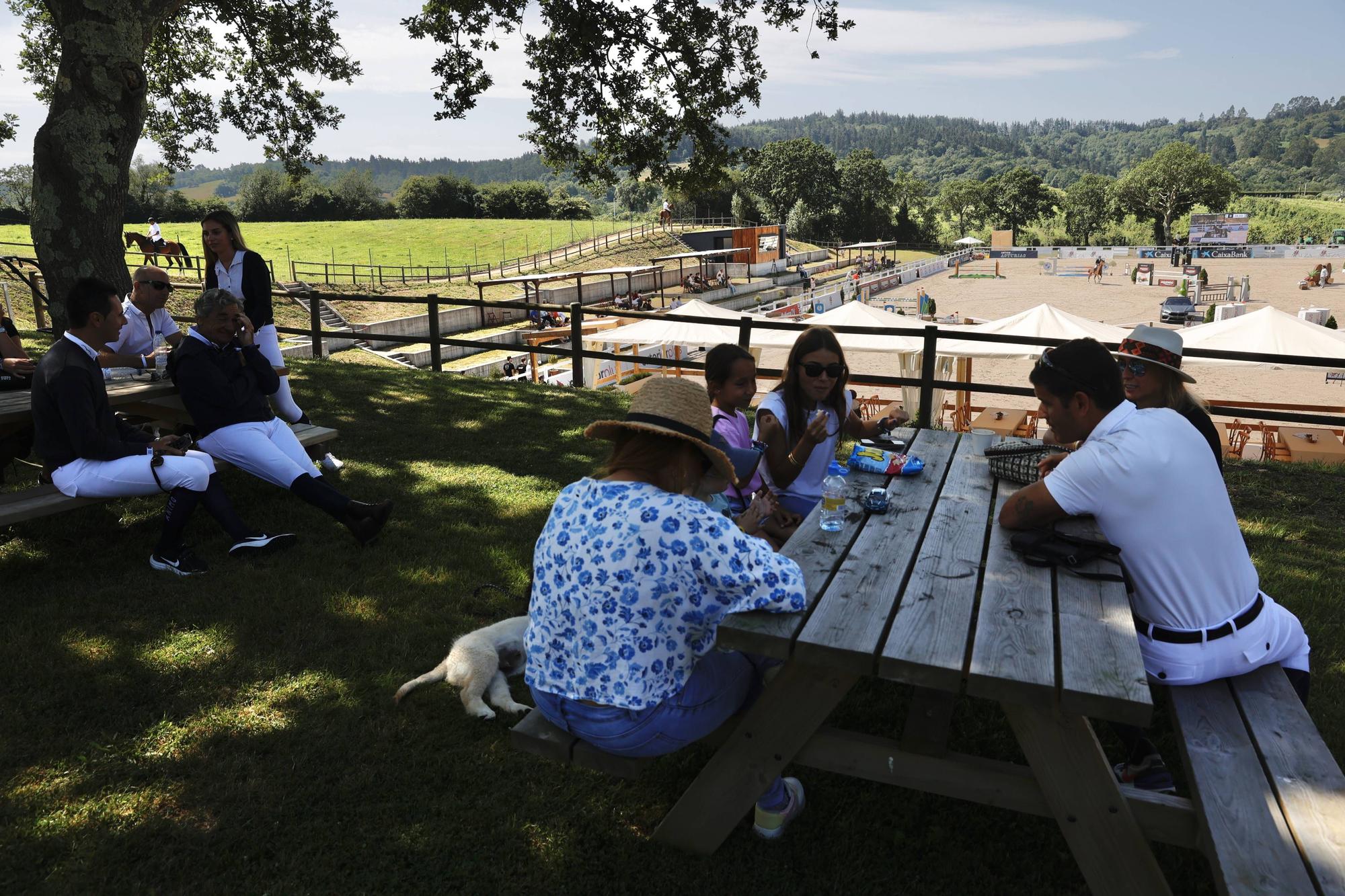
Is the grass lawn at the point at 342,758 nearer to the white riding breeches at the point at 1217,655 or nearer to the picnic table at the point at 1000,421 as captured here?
the white riding breeches at the point at 1217,655

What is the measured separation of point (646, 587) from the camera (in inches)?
83.0

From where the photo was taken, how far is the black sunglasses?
3.69m

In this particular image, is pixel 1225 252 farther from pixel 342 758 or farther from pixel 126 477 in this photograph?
pixel 342 758

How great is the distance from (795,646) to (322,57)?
13.0 m

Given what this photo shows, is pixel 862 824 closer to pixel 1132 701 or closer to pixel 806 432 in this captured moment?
pixel 1132 701

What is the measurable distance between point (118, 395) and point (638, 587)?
4.20 metres

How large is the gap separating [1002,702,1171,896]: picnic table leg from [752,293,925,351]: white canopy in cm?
987

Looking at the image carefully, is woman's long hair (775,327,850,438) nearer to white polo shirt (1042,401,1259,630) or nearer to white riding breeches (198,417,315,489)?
white polo shirt (1042,401,1259,630)

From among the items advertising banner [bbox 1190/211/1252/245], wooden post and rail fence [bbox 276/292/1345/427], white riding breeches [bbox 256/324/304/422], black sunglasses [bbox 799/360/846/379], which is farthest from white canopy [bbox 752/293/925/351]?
advertising banner [bbox 1190/211/1252/245]

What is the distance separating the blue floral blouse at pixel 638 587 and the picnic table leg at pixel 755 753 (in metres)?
0.22

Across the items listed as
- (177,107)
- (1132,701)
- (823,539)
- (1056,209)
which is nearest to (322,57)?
(177,107)

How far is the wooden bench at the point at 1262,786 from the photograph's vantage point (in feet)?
5.98

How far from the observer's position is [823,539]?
2.80m

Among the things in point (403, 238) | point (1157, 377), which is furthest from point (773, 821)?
point (403, 238)
